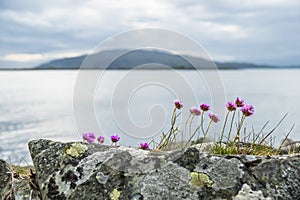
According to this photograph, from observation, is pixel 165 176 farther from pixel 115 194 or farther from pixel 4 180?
pixel 4 180

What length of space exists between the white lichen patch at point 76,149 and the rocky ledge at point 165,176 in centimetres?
1

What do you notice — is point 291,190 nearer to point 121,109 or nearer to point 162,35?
point 162,35

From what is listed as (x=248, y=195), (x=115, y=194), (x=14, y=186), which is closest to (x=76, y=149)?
(x=115, y=194)

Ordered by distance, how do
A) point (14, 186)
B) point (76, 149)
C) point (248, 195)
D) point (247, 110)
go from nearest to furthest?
1. point (248, 195)
2. point (76, 149)
3. point (14, 186)
4. point (247, 110)

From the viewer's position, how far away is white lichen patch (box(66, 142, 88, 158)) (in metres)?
3.66

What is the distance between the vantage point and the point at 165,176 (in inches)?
134

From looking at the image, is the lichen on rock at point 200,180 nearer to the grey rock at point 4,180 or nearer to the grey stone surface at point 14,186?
the grey stone surface at point 14,186

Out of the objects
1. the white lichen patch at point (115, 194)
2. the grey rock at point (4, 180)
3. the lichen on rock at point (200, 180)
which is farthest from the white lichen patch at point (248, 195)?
the grey rock at point (4, 180)

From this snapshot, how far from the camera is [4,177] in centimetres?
404

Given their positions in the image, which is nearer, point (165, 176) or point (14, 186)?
point (165, 176)

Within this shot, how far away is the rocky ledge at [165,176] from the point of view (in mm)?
3348

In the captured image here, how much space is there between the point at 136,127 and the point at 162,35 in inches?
46.7

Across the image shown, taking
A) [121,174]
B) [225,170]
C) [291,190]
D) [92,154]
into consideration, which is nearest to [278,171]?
[291,190]

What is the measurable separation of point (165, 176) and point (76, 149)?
89 centimetres
